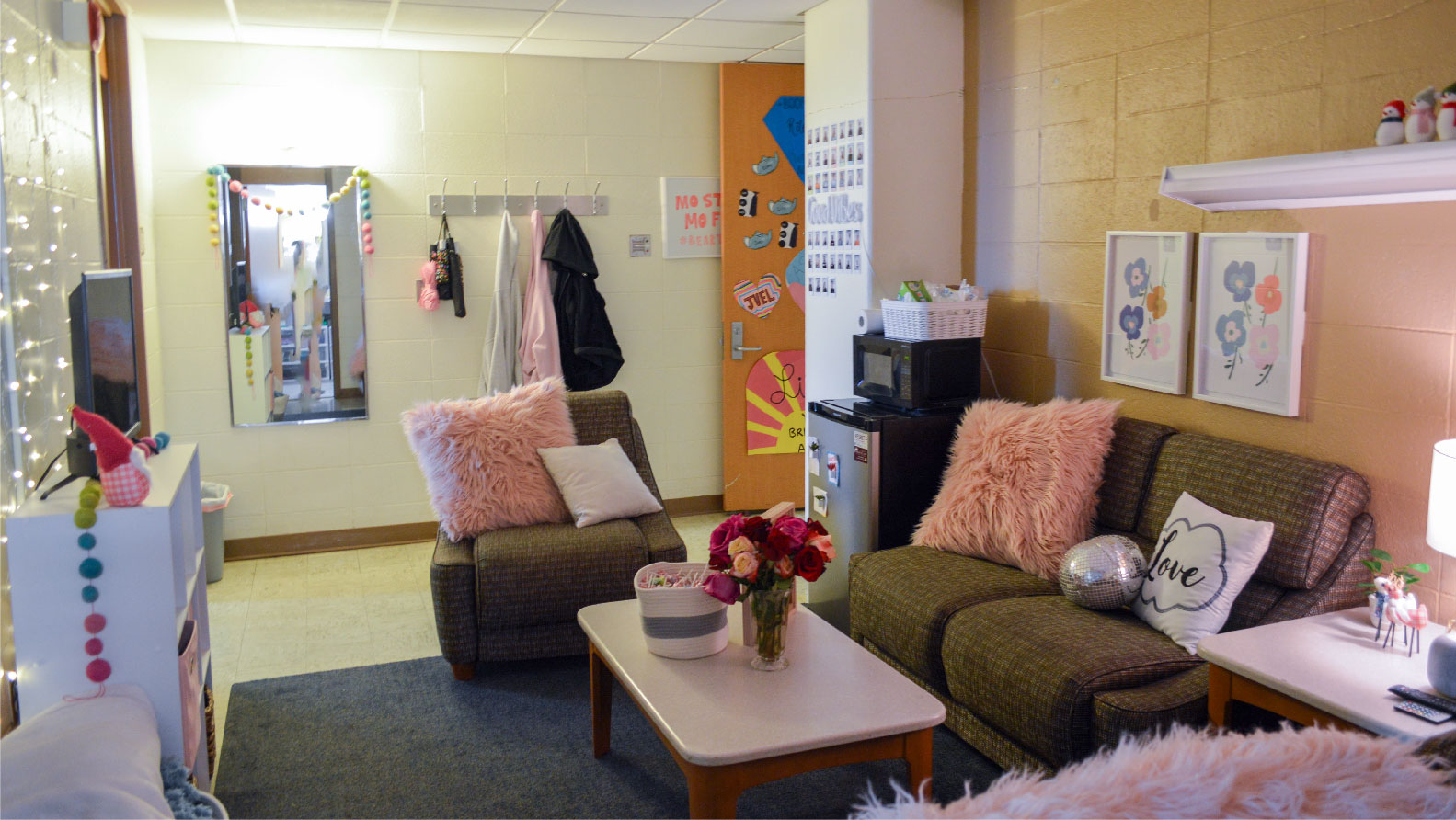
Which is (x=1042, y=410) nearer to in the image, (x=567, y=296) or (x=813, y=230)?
(x=813, y=230)

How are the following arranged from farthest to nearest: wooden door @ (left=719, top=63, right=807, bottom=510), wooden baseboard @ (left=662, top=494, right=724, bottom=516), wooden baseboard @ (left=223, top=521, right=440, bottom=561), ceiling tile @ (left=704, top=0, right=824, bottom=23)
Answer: wooden baseboard @ (left=662, top=494, right=724, bottom=516) → wooden door @ (left=719, top=63, right=807, bottom=510) → wooden baseboard @ (left=223, top=521, right=440, bottom=561) → ceiling tile @ (left=704, top=0, right=824, bottom=23)

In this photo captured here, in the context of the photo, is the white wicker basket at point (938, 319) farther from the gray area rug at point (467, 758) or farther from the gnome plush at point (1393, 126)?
the gnome plush at point (1393, 126)

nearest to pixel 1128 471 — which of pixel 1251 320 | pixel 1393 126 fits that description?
pixel 1251 320

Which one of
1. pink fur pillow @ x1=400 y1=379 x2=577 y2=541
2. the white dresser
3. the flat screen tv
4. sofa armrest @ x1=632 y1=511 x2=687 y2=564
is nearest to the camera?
the white dresser

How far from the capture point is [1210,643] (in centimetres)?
245

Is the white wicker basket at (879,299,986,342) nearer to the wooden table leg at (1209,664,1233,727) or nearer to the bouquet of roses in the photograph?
the bouquet of roses

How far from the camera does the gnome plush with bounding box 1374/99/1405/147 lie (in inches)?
→ 99.4

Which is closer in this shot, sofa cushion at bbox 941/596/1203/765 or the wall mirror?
sofa cushion at bbox 941/596/1203/765

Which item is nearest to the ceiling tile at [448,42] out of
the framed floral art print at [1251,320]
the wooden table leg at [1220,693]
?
the framed floral art print at [1251,320]

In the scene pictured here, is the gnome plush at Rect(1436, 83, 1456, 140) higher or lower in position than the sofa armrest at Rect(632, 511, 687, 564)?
higher

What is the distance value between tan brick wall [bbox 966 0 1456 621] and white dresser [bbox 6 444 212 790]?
284 centimetres

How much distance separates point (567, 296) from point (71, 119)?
104 inches

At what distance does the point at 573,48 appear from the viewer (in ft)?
17.5

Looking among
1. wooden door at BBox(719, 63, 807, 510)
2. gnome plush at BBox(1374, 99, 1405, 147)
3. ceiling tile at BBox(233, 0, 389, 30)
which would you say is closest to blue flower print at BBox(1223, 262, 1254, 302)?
gnome plush at BBox(1374, 99, 1405, 147)
